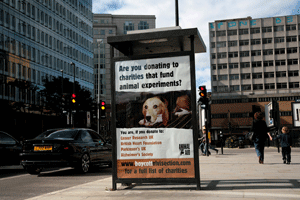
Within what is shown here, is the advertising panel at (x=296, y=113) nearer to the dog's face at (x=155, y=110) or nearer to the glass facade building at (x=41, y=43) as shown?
the dog's face at (x=155, y=110)

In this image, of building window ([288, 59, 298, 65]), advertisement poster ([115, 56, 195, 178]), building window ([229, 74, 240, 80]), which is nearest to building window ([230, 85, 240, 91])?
building window ([229, 74, 240, 80])

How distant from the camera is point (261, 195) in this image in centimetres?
661

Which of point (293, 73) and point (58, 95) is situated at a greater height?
point (293, 73)

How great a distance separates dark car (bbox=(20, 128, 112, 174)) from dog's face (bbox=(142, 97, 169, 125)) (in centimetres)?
501

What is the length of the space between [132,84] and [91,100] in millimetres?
52842

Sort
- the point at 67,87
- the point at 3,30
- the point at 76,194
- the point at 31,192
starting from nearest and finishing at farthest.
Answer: the point at 76,194
the point at 31,192
the point at 3,30
the point at 67,87

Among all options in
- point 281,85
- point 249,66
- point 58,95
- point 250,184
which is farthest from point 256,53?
point 250,184

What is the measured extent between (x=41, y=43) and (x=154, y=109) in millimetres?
56208

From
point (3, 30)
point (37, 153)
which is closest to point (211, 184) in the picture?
point (37, 153)

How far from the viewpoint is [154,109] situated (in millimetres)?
7781

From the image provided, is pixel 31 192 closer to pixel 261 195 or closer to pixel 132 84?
pixel 132 84

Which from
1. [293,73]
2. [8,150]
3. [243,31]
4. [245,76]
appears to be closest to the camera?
[8,150]

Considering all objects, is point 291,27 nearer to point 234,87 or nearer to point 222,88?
point 234,87

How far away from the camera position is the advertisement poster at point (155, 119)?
297 inches
